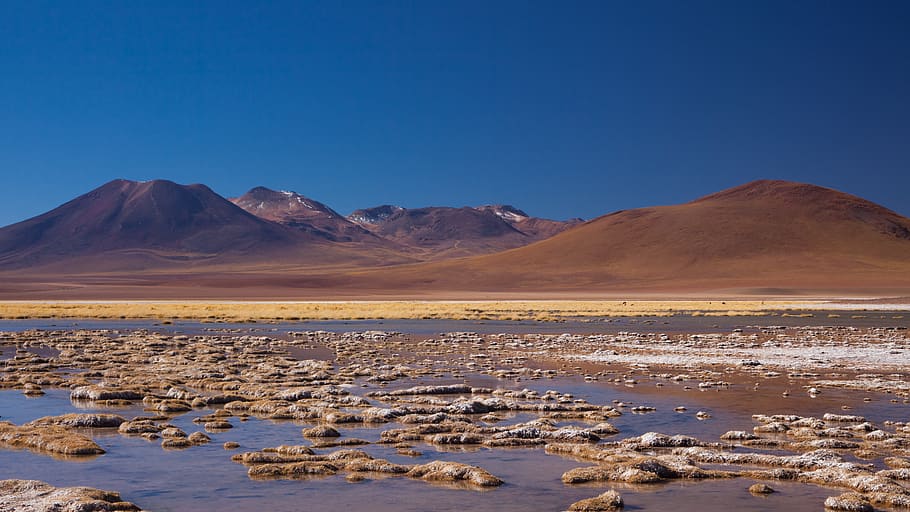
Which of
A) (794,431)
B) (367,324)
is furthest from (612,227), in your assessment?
(794,431)

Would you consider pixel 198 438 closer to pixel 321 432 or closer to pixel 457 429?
pixel 321 432

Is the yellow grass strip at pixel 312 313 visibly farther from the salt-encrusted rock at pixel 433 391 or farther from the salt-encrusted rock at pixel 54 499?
the salt-encrusted rock at pixel 54 499

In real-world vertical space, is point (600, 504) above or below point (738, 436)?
below

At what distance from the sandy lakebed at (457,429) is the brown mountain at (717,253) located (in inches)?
3951

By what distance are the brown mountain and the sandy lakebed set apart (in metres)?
100

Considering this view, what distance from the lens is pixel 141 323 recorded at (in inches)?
2292

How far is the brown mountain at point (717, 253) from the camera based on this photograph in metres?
137

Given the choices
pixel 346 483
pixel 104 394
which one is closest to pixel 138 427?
pixel 104 394

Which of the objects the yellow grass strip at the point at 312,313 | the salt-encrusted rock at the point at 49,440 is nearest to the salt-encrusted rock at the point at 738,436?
the salt-encrusted rock at the point at 49,440

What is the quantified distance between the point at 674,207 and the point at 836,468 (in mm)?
182712

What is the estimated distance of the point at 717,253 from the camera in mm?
152250

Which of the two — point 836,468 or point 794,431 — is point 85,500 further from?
point 794,431

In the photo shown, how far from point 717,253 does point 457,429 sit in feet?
472

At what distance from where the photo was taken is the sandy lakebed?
11617 millimetres
